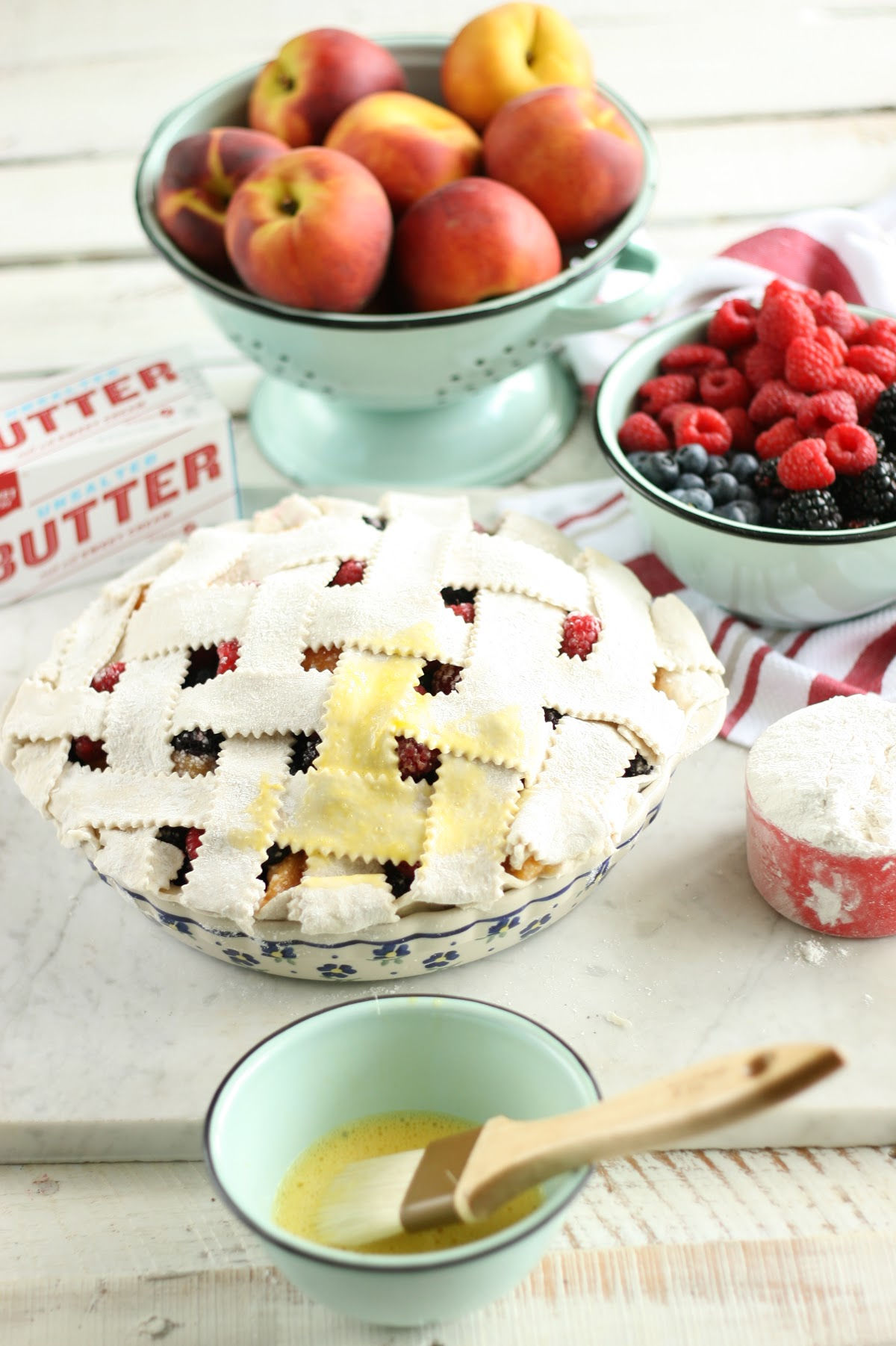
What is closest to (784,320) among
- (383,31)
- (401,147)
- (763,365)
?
(763,365)

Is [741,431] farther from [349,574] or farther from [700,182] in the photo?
[700,182]

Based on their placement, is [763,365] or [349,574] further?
[763,365]

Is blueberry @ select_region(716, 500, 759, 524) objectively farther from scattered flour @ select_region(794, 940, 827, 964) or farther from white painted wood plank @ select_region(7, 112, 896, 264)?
white painted wood plank @ select_region(7, 112, 896, 264)

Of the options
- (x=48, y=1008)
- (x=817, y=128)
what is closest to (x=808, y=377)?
(x=48, y=1008)

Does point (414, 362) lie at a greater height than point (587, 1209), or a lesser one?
greater

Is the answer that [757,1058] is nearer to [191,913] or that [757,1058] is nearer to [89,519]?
[191,913]

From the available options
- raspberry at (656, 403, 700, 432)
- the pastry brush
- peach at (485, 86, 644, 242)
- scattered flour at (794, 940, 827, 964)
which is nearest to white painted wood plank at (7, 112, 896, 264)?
peach at (485, 86, 644, 242)

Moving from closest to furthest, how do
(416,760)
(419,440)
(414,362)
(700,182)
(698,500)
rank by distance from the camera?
1. (416,760)
2. (698,500)
3. (414,362)
4. (419,440)
5. (700,182)
